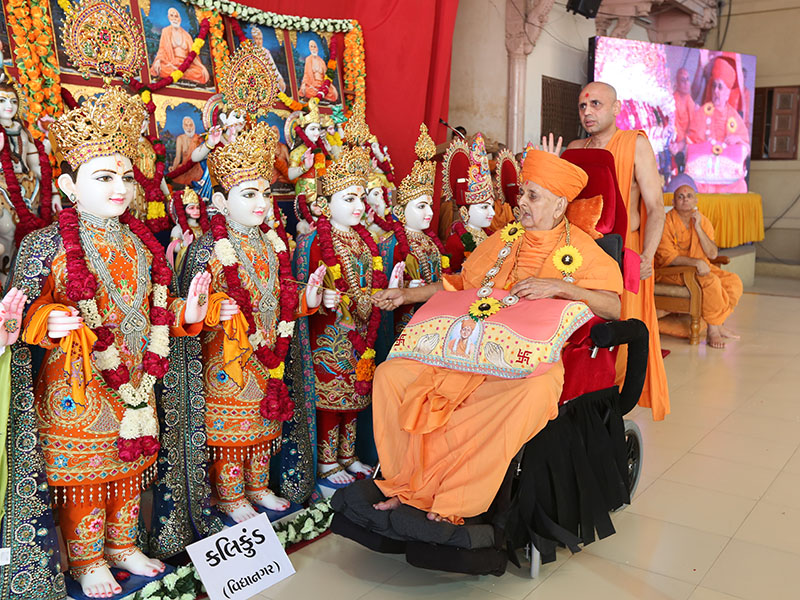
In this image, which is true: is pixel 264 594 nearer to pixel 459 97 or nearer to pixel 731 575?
pixel 731 575

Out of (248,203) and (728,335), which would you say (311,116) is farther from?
(728,335)

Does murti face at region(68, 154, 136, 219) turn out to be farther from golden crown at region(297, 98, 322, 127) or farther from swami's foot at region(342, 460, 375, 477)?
swami's foot at region(342, 460, 375, 477)

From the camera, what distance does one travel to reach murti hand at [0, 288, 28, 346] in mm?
2018

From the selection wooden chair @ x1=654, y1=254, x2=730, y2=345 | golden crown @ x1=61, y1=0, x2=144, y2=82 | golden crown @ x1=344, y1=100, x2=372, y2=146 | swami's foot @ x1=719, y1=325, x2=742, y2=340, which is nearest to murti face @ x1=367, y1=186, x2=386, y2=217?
A: golden crown @ x1=344, y1=100, x2=372, y2=146

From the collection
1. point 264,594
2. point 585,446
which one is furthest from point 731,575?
point 264,594

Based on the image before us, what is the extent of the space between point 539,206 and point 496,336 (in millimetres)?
641

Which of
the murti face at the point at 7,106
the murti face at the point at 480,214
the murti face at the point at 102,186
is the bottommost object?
the murti face at the point at 480,214

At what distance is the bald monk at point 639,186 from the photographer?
143 inches

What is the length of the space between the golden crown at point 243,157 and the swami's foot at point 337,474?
136cm

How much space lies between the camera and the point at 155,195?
2.70 m

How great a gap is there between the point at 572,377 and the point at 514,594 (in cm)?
79

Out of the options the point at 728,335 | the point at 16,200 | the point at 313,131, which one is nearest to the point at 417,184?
the point at 313,131

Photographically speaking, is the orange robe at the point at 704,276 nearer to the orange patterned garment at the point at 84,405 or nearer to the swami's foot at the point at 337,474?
the swami's foot at the point at 337,474

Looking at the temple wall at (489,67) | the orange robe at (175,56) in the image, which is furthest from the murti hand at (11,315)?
the temple wall at (489,67)
